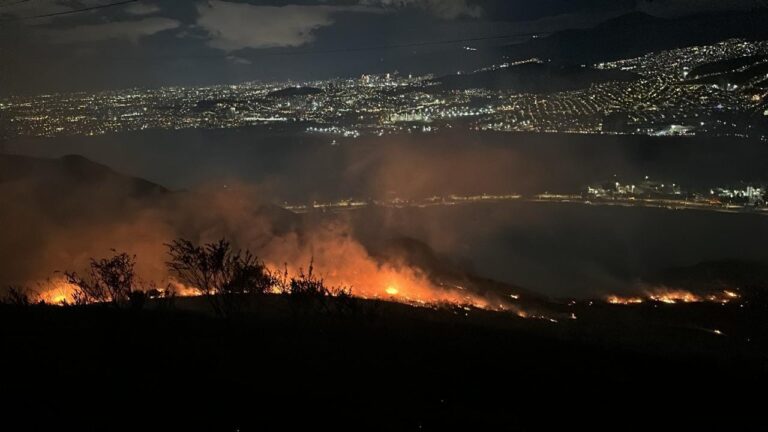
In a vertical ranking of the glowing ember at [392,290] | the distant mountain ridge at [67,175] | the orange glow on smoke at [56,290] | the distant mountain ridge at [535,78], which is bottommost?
the glowing ember at [392,290]

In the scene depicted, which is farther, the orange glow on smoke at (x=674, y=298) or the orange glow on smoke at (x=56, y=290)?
the orange glow on smoke at (x=674, y=298)

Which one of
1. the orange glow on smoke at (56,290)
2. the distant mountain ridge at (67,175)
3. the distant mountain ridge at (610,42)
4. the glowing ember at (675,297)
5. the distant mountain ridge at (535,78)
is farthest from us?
the distant mountain ridge at (535,78)

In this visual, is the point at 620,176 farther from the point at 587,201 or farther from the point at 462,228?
the point at 462,228

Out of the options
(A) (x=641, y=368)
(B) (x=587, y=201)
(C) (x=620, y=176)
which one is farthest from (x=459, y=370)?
(C) (x=620, y=176)

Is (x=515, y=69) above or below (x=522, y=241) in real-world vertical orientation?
above

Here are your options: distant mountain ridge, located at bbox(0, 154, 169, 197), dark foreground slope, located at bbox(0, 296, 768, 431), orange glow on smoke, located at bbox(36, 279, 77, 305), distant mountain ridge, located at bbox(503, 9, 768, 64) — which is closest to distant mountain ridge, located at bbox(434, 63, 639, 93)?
distant mountain ridge, located at bbox(503, 9, 768, 64)

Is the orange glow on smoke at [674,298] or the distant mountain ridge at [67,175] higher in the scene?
the distant mountain ridge at [67,175]

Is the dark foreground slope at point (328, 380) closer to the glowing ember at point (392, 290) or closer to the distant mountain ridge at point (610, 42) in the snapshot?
the glowing ember at point (392, 290)

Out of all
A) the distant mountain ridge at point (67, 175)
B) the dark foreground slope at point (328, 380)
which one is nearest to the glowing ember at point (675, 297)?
the dark foreground slope at point (328, 380)
